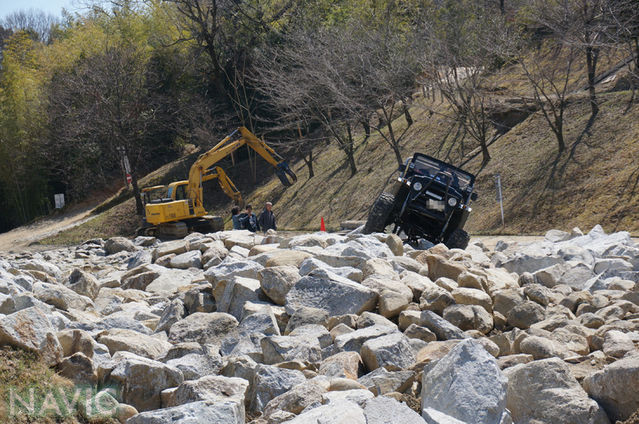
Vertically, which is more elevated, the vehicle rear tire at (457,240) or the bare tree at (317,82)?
the bare tree at (317,82)

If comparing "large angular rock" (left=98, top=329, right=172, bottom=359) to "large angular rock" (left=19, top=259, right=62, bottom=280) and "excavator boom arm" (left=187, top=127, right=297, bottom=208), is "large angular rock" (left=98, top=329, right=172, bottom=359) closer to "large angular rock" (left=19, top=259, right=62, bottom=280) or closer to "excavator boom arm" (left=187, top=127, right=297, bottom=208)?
"large angular rock" (left=19, top=259, right=62, bottom=280)

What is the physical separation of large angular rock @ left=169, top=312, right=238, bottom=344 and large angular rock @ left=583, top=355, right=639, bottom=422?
13.5 ft

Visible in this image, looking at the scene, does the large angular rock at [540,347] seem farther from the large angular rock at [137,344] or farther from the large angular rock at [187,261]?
the large angular rock at [187,261]

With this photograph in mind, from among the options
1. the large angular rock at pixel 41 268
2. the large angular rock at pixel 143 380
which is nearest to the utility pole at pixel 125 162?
the large angular rock at pixel 41 268

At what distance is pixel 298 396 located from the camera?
17.8 ft

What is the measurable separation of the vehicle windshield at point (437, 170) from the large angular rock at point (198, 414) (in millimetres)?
12050

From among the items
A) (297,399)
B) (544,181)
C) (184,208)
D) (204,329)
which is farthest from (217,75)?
(297,399)

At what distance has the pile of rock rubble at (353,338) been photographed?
16.9 ft

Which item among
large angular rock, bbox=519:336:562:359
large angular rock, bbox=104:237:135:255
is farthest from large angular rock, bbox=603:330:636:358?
large angular rock, bbox=104:237:135:255

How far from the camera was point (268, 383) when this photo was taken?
231 inches

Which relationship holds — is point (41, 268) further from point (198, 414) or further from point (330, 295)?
point (198, 414)

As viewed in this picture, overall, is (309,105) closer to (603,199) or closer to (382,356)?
(603,199)

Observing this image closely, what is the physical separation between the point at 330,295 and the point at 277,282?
0.80 metres

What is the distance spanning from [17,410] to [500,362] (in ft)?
13.1
